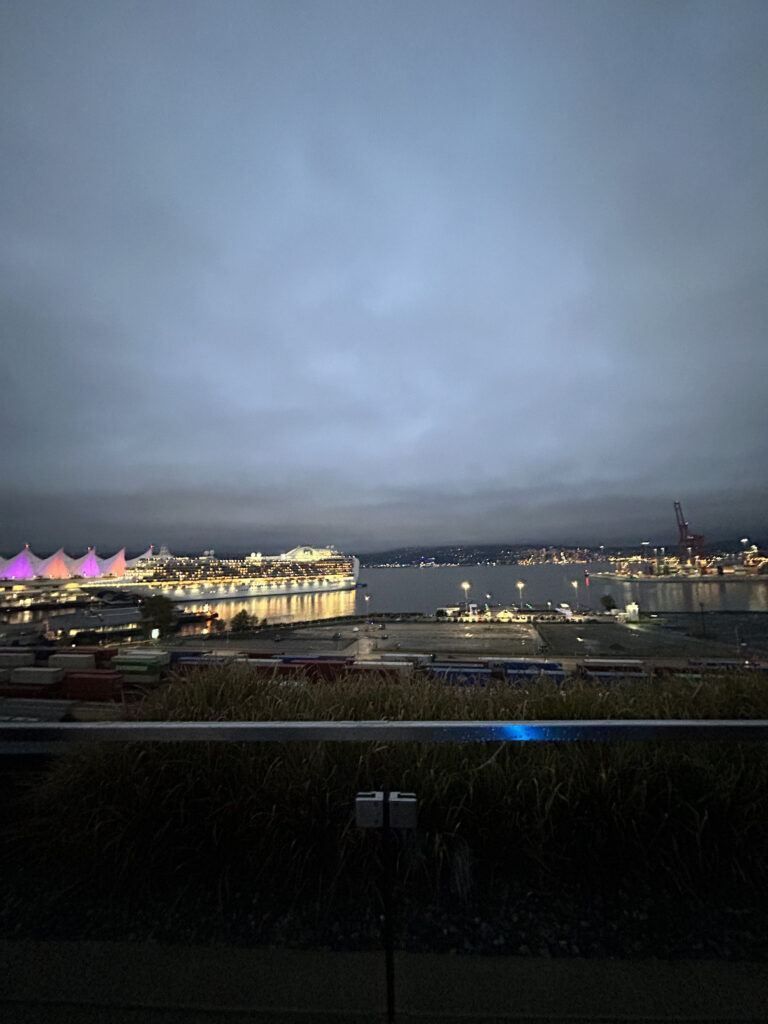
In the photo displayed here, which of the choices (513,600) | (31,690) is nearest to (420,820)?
(31,690)

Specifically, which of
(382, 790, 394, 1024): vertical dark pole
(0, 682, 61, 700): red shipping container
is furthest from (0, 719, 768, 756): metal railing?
(0, 682, 61, 700): red shipping container

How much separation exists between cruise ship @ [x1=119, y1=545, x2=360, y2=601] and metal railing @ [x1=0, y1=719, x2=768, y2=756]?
7608 cm

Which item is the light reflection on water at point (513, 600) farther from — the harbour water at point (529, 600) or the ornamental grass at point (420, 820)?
the ornamental grass at point (420, 820)

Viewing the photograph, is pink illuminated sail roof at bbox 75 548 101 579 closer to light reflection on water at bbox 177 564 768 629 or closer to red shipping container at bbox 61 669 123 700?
light reflection on water at bbox 177 564 768 629

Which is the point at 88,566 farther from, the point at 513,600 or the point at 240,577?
the point at 513,600

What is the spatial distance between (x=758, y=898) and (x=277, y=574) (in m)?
98.2

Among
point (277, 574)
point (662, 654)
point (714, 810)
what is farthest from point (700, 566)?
point (714, 810)

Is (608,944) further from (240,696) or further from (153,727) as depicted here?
(240,696)

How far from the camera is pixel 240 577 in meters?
90.9

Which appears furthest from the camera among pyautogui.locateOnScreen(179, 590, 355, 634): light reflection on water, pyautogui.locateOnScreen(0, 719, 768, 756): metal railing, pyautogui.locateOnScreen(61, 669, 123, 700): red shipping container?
pyautogui.locateOnScreen(179, 590, 355, 634): light reflection on water

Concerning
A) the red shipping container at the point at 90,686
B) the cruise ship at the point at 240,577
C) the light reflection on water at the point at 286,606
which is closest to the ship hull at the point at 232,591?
the cruise ship at the point at 240,577

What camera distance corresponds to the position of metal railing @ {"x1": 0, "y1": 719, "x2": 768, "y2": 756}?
1.46 meters

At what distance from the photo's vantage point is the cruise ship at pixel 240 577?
77700 millimetres

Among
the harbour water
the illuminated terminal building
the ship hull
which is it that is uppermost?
the illuminated terminal building
